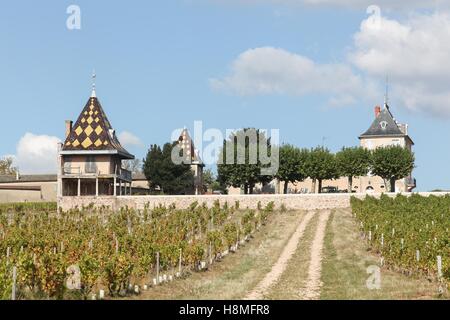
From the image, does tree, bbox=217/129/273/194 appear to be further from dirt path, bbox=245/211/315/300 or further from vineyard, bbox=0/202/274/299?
dirt path, bbox=245/211/315/300

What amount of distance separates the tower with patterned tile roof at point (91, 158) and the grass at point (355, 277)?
28.2 meters

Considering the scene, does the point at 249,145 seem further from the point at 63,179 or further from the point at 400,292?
the point at 400,292

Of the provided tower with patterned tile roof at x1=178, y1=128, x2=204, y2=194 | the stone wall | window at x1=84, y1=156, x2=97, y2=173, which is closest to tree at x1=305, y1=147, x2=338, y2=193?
tower with patterned tile roof at x1=178, y1=128, x2=204, y2=194

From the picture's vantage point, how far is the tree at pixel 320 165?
7288 centimetres

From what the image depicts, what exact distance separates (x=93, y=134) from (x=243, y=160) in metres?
15.6

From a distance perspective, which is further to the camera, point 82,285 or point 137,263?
point 137,263

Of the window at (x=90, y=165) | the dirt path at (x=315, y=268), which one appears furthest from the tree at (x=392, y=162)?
the window at (x=90, y=165)

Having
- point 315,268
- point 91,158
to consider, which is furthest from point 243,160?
point 315,268

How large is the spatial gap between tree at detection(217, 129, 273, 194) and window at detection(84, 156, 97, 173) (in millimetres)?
13806

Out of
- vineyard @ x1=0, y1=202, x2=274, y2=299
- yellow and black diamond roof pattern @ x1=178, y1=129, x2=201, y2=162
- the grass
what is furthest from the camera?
yellow and black diamond roof pattern @ x1=178, y1=129, x2=201, y2=162

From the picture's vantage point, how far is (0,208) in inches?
2354

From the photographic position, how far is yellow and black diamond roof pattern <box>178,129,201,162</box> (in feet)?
256

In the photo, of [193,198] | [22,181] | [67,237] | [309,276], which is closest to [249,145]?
[193,198]
